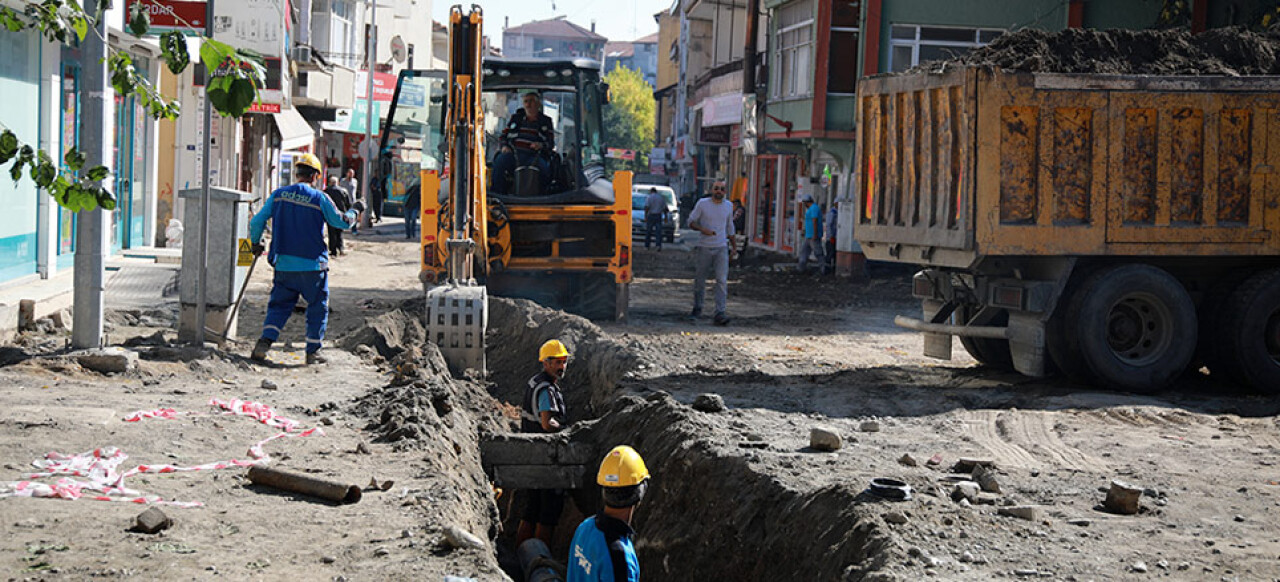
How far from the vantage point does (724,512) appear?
784 centimetres

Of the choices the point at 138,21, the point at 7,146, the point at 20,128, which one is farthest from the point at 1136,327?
the point at 20,128

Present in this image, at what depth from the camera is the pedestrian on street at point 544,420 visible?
9375 millimetres

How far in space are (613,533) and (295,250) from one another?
6.09m

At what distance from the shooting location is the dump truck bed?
1102 cm

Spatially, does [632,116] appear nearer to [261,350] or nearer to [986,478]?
[261,350]

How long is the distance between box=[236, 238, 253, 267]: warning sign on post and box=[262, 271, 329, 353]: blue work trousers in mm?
364

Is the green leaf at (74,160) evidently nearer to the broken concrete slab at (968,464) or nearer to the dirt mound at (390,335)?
the broken concrete slab at (968,464)

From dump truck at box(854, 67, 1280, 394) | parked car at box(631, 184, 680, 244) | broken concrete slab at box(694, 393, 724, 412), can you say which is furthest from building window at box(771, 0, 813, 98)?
broken concrete slab at box(694, 393, 724, 412)

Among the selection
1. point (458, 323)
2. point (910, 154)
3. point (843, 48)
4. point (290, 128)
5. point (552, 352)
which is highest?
point (843, 48)

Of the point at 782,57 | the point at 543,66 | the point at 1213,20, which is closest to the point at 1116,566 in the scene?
the point at 543,66

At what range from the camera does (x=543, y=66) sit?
56.1ft

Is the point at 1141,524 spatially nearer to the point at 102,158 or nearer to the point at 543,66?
the point at 102,158

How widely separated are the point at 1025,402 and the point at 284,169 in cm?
3396

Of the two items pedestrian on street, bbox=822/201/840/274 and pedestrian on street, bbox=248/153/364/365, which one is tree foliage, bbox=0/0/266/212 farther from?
pedestrian on street, bbox=822/201/840/274
